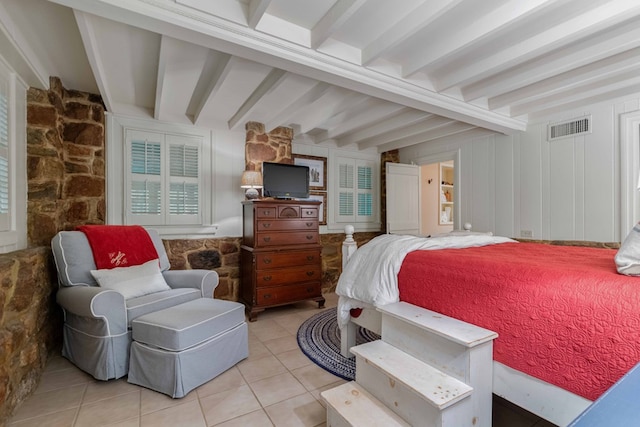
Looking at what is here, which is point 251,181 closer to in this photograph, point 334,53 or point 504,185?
point 334,53

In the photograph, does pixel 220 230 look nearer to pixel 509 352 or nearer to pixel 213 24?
pixel 213 24

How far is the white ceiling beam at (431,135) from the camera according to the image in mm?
3904

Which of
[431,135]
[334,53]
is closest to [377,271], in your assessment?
[334,53]

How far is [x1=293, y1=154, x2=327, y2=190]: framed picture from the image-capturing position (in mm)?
4570

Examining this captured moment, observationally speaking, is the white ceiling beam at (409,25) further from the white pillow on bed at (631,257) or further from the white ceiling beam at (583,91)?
the white ceiling beam at (583,91)

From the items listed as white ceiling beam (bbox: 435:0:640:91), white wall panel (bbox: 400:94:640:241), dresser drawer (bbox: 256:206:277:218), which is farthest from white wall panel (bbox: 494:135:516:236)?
dresser drawer (bbox: 256:206:277:218)

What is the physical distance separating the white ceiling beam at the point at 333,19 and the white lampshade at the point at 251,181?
1828 mm

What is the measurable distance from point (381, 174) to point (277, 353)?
3.62 metres

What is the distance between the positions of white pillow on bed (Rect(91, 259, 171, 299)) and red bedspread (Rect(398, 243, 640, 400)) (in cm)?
215

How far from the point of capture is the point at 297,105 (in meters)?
3.15

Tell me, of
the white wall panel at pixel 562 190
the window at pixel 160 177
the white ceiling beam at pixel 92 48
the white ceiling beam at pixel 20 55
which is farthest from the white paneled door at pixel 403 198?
the white ceiling beam at pixel 20 55

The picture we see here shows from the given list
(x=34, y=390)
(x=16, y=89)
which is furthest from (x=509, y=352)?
(x=16, y=89)

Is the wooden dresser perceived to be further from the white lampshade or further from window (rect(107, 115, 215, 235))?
window (rect(107, 115, 215, 235))

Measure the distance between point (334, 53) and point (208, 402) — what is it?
2.46 m
